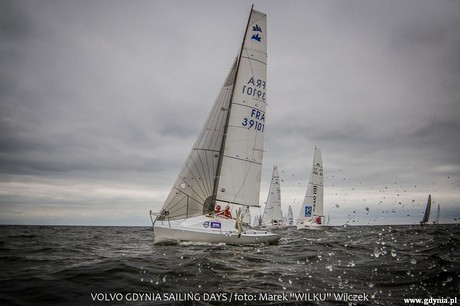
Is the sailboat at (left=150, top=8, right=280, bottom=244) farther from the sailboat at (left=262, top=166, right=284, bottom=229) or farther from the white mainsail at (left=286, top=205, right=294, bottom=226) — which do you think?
the white mainsail at (left=286, top=205, right=294, bottom=226)

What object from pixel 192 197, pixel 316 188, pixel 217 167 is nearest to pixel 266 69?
pixel 217 167

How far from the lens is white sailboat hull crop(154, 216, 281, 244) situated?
47.8ft

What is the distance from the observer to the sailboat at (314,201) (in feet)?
139

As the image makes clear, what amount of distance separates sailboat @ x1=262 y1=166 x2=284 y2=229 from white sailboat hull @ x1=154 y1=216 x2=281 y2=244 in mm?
31283

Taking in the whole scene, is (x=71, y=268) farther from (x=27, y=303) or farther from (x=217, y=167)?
(x=217, y=167)

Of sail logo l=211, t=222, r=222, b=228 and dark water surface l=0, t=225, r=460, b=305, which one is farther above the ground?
sail logo l=211, t=222, r=222, b=228

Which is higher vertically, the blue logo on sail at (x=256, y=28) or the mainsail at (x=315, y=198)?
the blue logo on sail at (x=256, y=28)

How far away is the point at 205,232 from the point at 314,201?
3165 centimetres

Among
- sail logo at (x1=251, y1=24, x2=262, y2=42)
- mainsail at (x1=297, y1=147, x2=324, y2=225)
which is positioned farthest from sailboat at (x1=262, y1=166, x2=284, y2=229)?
sail logo at (x1=251, y1=24, x2=262, y2=42)

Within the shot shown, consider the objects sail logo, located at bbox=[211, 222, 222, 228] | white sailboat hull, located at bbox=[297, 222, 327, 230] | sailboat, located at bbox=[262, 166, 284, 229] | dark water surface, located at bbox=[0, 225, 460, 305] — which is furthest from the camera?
sailboat, located at bbox=[262, 166, 284, 229]

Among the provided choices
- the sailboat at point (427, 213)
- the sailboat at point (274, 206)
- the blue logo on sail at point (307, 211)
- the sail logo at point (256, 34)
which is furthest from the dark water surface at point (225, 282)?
the sailboat at point (427, 213)

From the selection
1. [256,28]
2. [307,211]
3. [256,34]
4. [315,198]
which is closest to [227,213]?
[256,34]

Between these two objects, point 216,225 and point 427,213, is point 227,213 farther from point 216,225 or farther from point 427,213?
point 427,213

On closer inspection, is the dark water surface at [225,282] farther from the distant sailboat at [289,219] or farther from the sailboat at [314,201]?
the distant sailboat at [289,219]
